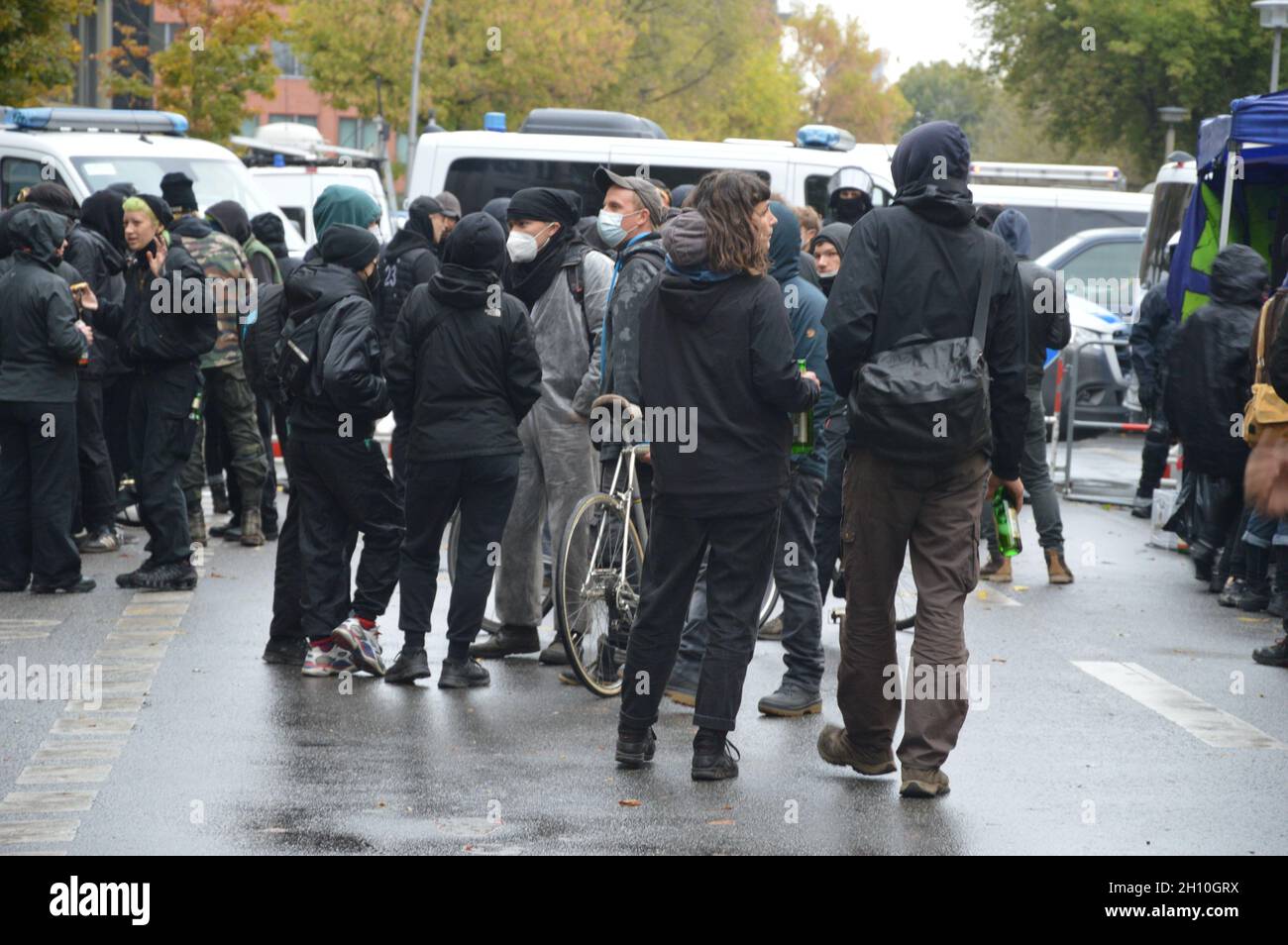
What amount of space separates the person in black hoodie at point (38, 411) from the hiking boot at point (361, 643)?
259 centimetres

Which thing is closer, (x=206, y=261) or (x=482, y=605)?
(x=482, y=605)

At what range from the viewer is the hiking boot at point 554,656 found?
861 centimetres

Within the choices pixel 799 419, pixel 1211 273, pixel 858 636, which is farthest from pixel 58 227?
pixel 1211 273

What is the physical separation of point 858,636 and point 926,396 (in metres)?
0.90

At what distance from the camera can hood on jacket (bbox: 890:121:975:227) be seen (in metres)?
6.24

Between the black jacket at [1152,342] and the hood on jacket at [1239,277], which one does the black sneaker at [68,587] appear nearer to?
the hood on jacket at [1239,277]

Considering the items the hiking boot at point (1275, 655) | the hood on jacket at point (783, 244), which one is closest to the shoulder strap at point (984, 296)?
the hood on jacket at point (783, 244)

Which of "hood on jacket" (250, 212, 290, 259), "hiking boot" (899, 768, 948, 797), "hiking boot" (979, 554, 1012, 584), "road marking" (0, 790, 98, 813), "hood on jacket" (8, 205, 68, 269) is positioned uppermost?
"hood on jacket" (8, 205, 68, 269)

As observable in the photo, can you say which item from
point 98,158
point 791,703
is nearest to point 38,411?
point 791,703

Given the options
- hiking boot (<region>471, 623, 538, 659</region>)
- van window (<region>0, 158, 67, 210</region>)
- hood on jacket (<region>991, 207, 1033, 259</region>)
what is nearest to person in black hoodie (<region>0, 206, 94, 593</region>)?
hiking boot (<region>471, 623, 538, 659</region>)

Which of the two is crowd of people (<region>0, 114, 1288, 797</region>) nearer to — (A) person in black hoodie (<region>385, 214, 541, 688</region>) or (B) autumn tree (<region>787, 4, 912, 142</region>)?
(A) person in black hoodie (<region>385, 214, 541, 688</region>)

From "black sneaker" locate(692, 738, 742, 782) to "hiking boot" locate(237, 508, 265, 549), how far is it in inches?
231

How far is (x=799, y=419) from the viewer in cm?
700
